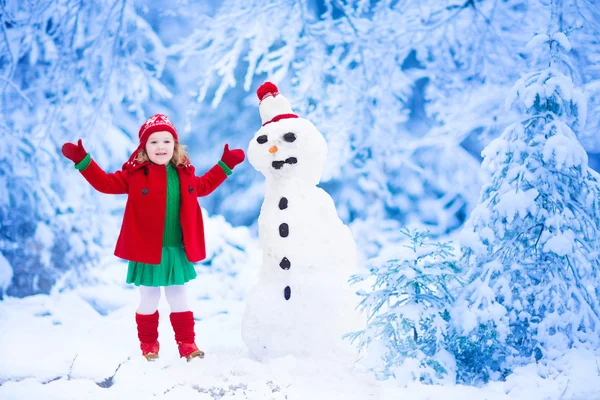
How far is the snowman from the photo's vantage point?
2559 millimetres

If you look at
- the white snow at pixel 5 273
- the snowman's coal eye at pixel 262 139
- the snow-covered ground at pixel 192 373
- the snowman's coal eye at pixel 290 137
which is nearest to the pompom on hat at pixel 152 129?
the snowman's coal eye at pixel 262 139

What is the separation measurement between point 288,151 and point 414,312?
946mm

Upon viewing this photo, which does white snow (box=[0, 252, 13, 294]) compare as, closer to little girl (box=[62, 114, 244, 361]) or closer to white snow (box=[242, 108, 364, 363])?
little girl (box=[62, 114, 244, 361])

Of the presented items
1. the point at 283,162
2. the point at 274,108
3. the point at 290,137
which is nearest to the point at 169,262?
the point at 283,162

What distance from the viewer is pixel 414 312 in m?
2.16

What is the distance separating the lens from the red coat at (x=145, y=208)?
253cm

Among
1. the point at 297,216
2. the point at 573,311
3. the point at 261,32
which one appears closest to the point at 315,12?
the point at 261,32

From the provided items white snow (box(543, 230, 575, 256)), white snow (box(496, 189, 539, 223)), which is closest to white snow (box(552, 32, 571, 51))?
white snow (box(496, 189, 539, 223))

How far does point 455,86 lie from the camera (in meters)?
4.49

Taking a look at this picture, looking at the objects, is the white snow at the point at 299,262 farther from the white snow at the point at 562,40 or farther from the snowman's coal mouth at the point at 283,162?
the white snow at the point at 562,40

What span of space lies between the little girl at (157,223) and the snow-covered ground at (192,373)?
196 mm

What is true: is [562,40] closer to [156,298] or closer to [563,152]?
[563,152]

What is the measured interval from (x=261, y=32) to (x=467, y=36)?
5.23 ft

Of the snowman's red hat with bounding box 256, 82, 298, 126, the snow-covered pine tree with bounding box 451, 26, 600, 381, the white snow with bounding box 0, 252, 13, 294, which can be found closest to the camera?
the snow-covered pine tree with bounding box 451, 26, 600, 381
